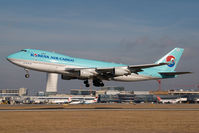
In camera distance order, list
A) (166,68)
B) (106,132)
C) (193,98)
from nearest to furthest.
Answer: (106,132) → (166,68) → (193,98)

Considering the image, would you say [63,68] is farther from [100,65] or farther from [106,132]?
[106,132]

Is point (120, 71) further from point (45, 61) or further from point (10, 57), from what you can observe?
point (10, 57)

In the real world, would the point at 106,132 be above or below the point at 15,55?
below

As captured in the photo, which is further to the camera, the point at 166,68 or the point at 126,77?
the point at 166,68

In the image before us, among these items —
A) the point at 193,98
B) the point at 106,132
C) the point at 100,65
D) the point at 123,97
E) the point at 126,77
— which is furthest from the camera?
the point at 123,97

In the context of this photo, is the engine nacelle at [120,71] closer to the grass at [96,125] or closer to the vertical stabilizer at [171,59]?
the vertical stabilizer at [171,59]

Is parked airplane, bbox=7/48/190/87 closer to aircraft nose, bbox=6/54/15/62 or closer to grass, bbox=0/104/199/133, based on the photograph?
aircraft nose, bbox=6/54/15/62

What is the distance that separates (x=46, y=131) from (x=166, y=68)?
4552 centimetres

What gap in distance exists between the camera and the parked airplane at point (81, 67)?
47.4m

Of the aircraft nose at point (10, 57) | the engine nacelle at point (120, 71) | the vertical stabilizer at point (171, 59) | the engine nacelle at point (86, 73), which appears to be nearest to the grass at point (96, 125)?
the aircraft nose at point (10, 57)

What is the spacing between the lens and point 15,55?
47094 mm

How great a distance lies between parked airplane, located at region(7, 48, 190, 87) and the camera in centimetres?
4738

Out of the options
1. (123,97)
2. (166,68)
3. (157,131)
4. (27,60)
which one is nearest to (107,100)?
(123,97)

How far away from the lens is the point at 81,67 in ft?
172
